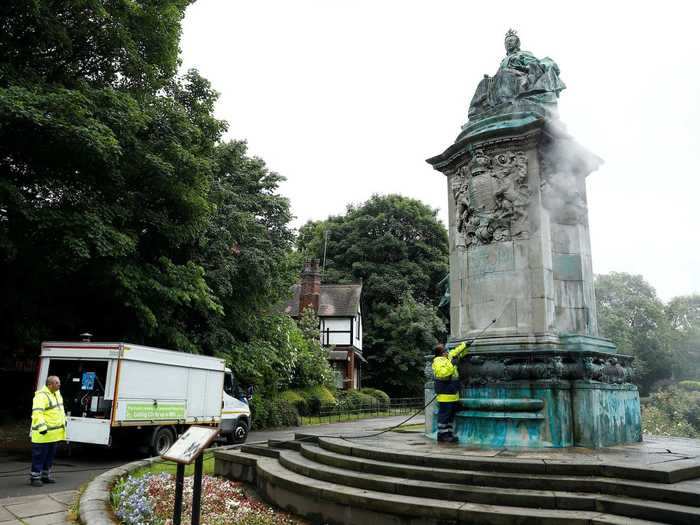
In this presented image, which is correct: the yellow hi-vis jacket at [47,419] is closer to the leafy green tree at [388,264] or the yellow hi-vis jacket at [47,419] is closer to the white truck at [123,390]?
the white truck at [123,390]

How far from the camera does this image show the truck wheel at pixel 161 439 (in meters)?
14.0

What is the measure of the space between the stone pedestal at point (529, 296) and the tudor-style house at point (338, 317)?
30912mm

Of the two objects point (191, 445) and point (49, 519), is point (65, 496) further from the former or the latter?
point (191, 445)

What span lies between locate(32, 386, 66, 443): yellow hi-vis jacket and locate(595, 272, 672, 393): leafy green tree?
4478 centimetres

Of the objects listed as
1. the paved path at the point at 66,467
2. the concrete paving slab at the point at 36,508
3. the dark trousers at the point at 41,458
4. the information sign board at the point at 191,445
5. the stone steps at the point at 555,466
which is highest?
the information sign board at the point at 191,445

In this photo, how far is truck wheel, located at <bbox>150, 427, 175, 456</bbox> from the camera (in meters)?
14.0

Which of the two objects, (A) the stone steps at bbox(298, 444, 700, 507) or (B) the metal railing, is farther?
(B) the metal railing

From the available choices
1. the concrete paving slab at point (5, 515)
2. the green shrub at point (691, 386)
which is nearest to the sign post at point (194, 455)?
the concrete paving slab at point (5, 515)

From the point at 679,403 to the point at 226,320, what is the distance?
17211 millimetres

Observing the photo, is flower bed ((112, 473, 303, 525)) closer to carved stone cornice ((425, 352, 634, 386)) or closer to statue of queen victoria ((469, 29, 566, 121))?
carved stone cornice ((425, 352, 634, 386))

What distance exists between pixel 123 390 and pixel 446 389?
25.8ft

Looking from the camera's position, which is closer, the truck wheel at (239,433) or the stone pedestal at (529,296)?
the stone pedestal at (529,296)

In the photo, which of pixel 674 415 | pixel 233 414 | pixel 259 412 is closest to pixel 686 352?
pixel 674 415

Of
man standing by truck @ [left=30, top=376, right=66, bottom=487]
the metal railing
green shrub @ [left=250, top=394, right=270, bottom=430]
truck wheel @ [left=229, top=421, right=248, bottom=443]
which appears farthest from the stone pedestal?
the metal railing
